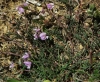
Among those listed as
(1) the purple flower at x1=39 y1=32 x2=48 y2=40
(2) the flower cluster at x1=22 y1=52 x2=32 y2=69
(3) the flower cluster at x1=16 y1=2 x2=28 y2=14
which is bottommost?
(2) the flower cluster at x1=22 y1=52 x2=32 y2=69

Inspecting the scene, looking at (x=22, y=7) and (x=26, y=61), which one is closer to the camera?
(x=26, y=61)

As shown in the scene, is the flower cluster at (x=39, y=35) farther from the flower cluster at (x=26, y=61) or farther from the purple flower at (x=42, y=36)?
the flower cluster at (x=26, y=61)

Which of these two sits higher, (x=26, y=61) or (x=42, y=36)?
(x=42, y=36)

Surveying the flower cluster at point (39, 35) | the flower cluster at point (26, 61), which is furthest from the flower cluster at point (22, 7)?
the flower cluster at point (26, 61)

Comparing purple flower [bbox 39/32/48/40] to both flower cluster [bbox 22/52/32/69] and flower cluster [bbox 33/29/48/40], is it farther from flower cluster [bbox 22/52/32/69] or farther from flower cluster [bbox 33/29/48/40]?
flower cluster [bbox 22/52/32/69]

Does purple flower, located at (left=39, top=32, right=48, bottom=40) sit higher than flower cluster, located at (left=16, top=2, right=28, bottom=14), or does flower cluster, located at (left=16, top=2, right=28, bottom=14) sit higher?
flower cluster, located at (left=16, top=2, right=28, bottom=14)

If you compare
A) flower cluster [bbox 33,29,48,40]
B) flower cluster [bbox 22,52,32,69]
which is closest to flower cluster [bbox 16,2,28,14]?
flower cluster [bbox 33,29,48,40]

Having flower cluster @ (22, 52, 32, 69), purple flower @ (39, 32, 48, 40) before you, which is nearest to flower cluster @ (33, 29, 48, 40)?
purple flower @ (39, 32, 48, 40)

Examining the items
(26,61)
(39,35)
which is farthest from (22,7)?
(26,61)

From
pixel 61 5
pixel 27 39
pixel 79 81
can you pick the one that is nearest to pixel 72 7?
pixel 61 5

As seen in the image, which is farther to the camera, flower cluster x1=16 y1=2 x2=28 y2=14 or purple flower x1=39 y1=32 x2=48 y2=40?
flower cluster x1=16 y1=2 x2=28 y2=14

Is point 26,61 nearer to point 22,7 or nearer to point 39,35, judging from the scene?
point 39,35
